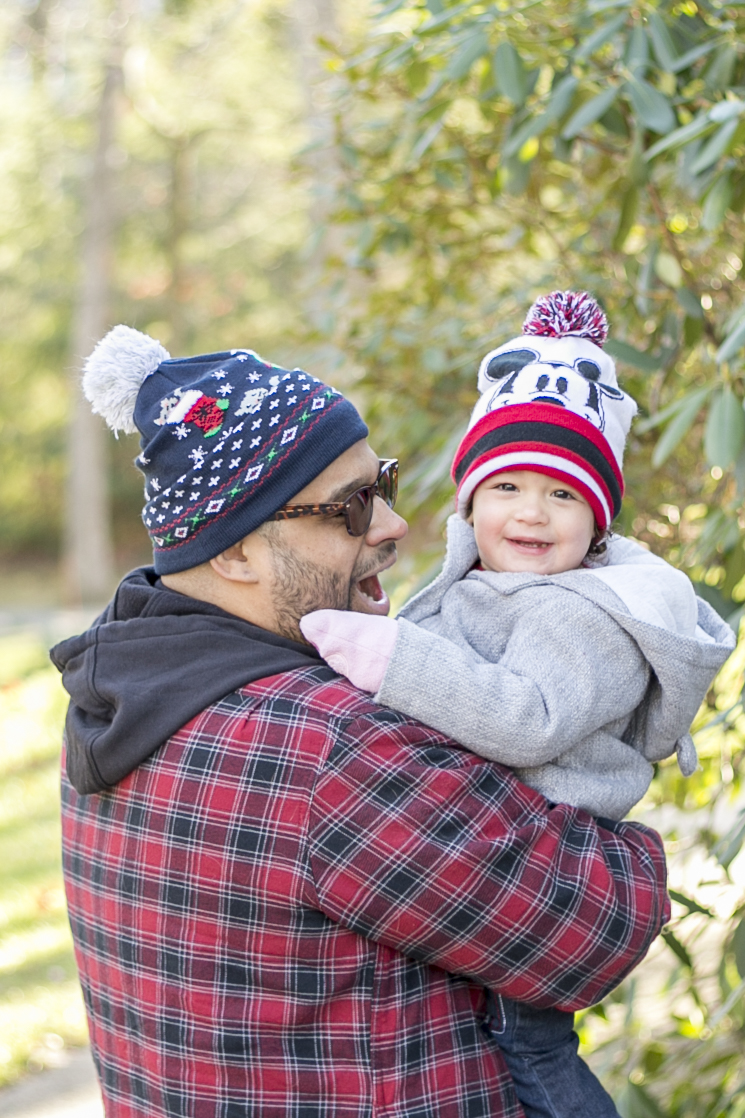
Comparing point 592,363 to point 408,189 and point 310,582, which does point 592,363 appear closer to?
point 310,582

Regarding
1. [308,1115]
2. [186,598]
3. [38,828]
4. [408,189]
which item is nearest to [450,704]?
[186,598]

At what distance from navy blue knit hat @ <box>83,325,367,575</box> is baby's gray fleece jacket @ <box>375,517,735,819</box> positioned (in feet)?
0.96

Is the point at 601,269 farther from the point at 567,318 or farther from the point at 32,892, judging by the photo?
the point at 32,892

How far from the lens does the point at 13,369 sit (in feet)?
70.0

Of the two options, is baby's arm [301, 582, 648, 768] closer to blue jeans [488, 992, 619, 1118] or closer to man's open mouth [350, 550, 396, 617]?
man's open mouth [350, 550, 396, 617]

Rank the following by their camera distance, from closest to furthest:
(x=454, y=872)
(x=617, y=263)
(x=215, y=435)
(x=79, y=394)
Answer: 1. (x=454, y=872)
2. (x=215, y=435)
3. (x=617, y=263)
4. (x=79, y=394)

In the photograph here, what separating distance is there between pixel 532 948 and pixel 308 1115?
1.22 ft

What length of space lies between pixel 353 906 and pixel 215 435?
69 centimetres

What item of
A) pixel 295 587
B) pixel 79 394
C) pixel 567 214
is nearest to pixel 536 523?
pixel 295 587

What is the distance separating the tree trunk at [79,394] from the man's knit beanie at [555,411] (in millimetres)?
13243

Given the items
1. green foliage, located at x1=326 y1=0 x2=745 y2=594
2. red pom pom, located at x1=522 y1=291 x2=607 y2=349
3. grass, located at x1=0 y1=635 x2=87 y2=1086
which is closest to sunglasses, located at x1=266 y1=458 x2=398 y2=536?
red pom pom, located at x1=522 y1=291 x2=607 y2=349

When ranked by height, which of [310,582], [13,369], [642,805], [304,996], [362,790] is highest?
[310,582]

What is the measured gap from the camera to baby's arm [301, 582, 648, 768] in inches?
63.6

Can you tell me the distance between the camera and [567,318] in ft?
6.49
